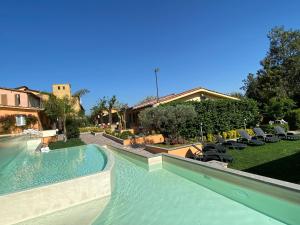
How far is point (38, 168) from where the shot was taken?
11781mm

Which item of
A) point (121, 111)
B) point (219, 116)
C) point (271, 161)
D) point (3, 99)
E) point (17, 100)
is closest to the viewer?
point (271, 161)

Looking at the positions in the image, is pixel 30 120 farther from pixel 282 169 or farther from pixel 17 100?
pixel 282 169

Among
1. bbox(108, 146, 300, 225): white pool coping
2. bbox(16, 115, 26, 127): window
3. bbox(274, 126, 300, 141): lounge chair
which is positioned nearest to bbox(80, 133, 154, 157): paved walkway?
bbox(108, 146, 300, 225): white pool coping

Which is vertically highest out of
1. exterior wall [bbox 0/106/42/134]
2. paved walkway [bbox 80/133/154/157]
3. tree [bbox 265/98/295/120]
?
exterior wall [bbox 0/106/42/134]

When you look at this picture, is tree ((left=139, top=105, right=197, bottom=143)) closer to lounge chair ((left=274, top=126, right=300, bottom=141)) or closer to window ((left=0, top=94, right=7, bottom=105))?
lounge chair ((left=274, top=126, right=300, bottom=141))

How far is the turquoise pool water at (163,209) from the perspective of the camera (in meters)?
5.52

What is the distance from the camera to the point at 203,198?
6.80 meters

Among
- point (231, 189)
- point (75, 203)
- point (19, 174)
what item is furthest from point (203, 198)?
point (19, 174)

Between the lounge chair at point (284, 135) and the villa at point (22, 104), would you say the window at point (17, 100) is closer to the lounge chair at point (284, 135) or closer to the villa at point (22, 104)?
the villa at point (22, 104)

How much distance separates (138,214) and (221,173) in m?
2.86

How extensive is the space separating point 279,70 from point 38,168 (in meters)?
33.3

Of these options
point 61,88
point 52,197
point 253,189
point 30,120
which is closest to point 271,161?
point 253,189

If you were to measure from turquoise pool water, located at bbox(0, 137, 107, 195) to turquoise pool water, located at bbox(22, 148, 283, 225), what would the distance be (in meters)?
1.61

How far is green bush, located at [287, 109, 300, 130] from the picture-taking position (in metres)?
21.9
